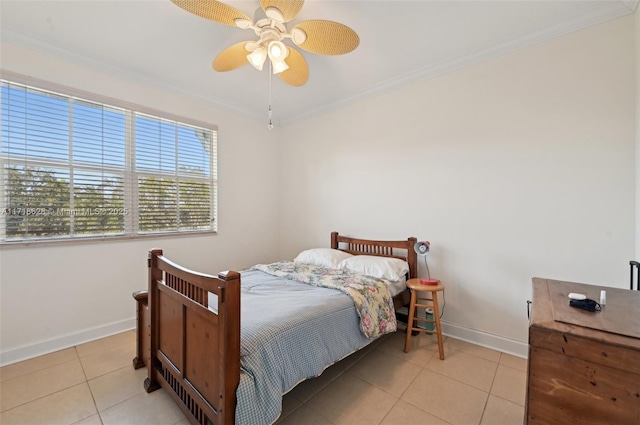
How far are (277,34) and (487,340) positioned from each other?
3112 mm

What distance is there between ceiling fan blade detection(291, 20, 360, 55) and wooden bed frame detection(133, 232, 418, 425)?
157 centimetres

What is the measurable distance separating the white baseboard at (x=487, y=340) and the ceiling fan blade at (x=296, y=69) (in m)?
2.73

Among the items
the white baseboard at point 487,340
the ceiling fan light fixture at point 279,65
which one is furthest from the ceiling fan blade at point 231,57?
the white baseboard at point 487,340

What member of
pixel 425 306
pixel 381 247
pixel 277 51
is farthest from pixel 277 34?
pixel 425 306

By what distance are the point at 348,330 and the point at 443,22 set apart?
2.46 metres

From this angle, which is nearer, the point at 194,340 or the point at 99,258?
the point at 194,340

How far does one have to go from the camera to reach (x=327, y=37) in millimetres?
1779

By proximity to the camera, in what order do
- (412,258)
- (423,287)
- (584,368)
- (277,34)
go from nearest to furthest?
1. (584,368)
2. (277,34)
3. (423,287)
4. (412,258)

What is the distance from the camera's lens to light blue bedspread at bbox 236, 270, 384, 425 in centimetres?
130

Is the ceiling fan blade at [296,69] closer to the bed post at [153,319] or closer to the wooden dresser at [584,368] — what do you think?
the bed post at [153,319]

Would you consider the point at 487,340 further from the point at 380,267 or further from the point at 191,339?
the point at 191,339

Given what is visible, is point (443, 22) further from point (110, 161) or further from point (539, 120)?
point (110, 161)

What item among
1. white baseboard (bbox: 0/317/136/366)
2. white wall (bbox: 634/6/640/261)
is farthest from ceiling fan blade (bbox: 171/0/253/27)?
white baseboard (bbox: 0/317/136/366)

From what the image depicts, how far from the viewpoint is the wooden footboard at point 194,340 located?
1214mm
